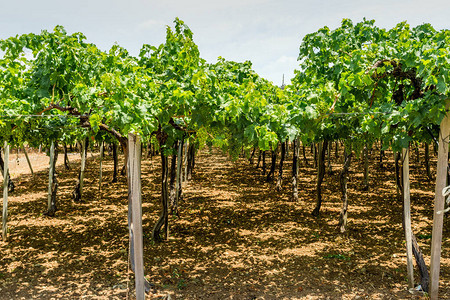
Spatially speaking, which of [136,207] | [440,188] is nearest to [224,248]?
[136,207]

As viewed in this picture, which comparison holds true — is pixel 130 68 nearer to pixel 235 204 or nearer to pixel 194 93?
pixel 194 93

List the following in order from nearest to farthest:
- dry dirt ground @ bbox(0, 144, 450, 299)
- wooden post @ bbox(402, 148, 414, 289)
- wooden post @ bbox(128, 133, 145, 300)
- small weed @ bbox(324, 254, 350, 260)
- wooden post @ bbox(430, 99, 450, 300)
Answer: wooden post @ bbox(128, 133, 145, 300) → wooden post @ bbox(430, 99, 450, 300) → wooden post @ bbox(402, 148, 414, 289) → dry dirt ground @ bbox(0, 144, 450, 299) → small weed @ bbox(324, 254, 350, 260)

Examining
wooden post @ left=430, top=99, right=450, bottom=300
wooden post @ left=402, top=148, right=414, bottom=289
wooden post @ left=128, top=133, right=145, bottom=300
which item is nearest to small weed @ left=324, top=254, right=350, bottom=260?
wooden post @ left=402, top=148, right=414, bottom=289

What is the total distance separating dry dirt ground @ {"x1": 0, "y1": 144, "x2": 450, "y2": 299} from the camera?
508 centimetres

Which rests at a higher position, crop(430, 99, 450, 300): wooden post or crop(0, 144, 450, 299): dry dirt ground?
crop(430, 99, 450, 300): wooden post

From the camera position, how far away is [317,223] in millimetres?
8531

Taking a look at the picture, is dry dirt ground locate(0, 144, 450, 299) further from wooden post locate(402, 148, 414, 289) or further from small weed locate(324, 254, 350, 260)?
wooden post locate(402, 148, 414, 289)

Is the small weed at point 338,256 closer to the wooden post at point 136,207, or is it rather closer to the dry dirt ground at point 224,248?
the dry dirt ground at point 224,248

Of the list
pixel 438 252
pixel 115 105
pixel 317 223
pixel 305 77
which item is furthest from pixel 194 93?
pixel 317 223

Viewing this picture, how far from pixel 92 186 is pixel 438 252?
40.6ft

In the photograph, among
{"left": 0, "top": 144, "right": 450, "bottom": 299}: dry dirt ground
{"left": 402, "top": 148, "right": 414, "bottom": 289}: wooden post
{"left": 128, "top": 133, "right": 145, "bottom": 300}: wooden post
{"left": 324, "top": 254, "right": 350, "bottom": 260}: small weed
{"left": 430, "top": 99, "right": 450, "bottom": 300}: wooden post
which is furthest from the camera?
{"left": 324, "top": 254, "right": 350, "bottom": 260}: small weed

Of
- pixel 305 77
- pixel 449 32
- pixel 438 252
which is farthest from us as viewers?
pixel 305 77

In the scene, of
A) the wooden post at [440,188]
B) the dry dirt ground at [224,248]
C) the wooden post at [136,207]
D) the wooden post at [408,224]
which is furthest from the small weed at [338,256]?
the wooden post at [136,207]

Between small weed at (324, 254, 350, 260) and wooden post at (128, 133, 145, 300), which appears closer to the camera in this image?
wooden post at (128, 133, 145, 300)
